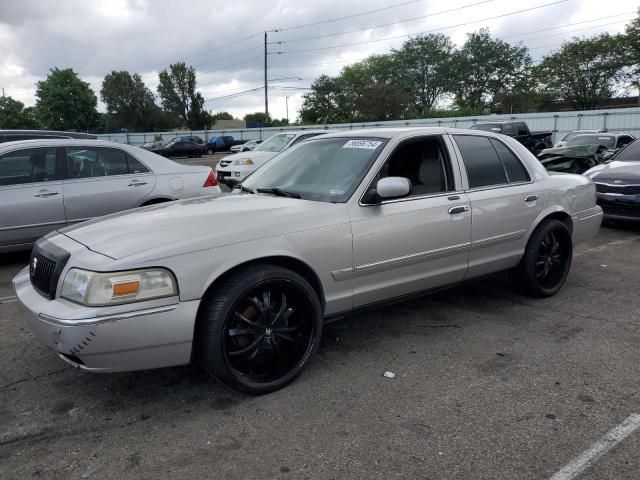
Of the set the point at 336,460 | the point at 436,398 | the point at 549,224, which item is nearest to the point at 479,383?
the point at 436,398

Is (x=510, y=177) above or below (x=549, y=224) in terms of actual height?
above

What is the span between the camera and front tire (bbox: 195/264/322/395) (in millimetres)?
2852

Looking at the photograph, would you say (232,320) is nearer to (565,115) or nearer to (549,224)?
(549,224)

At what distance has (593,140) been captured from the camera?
1526 centimetres

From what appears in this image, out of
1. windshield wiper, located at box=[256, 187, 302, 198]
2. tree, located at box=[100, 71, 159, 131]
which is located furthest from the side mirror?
tree, located at box=[100, 71, 159, 131]

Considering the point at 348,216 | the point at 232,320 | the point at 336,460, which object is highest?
the point at 348,216

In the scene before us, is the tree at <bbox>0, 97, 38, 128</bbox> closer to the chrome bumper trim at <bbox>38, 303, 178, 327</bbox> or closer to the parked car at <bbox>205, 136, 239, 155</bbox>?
the parked car at <bbox>205, 136, 239, 155</bbox>

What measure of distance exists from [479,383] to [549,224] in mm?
2138

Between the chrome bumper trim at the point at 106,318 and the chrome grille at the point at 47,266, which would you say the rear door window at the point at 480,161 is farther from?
the chrome grille at the point at 47,266

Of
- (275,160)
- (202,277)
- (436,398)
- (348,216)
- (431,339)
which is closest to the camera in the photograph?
(202,277)

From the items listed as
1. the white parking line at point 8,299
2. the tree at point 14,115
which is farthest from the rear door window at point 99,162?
the tree at point 14,115

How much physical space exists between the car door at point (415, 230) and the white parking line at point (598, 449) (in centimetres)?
156

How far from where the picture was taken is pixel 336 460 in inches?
96.7

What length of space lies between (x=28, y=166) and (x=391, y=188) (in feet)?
15.6
